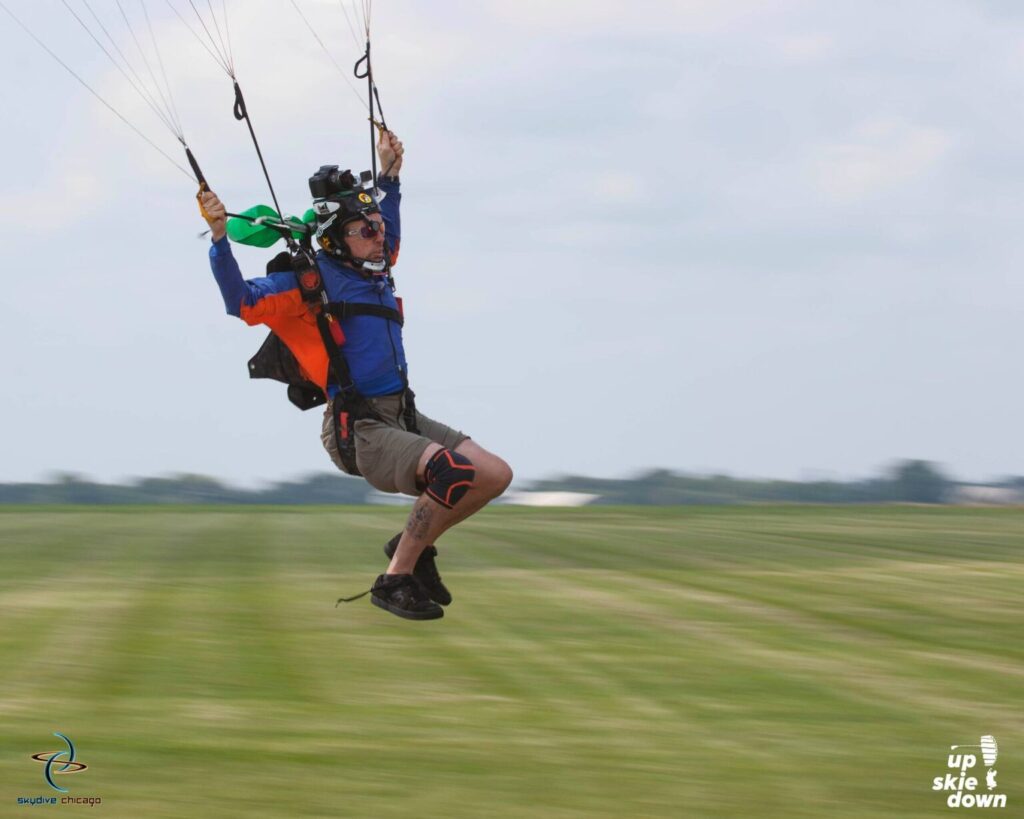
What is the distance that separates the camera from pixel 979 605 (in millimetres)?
8562

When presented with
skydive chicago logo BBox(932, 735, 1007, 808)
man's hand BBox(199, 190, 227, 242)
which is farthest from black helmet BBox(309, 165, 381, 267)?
skydive chicago logo BBox(932, 735, 1007, 808)

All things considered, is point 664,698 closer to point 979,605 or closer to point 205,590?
point 979,605

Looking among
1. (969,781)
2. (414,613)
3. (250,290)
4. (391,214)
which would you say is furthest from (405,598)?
(969,781)

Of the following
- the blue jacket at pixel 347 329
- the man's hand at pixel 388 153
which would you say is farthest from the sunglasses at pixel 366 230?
the man's hand at pixel 388 153

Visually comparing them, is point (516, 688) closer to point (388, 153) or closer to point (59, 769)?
point (59, 769)

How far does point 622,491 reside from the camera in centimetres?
3105

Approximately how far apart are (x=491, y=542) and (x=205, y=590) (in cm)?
531

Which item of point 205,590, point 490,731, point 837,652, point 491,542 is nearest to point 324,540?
point 491,542

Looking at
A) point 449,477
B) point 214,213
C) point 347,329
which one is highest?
point 214,213

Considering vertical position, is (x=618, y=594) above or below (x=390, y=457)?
below

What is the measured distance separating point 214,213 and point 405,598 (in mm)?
2286

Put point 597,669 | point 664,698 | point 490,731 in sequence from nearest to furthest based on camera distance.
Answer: point 490,731, point 664,698, point 597,669

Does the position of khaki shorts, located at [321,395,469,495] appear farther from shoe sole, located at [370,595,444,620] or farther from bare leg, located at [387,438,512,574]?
shoe sole, located at [370,595,444,620]

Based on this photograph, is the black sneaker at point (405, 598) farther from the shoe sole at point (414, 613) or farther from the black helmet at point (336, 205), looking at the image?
the black helmet at point (336, 205)
